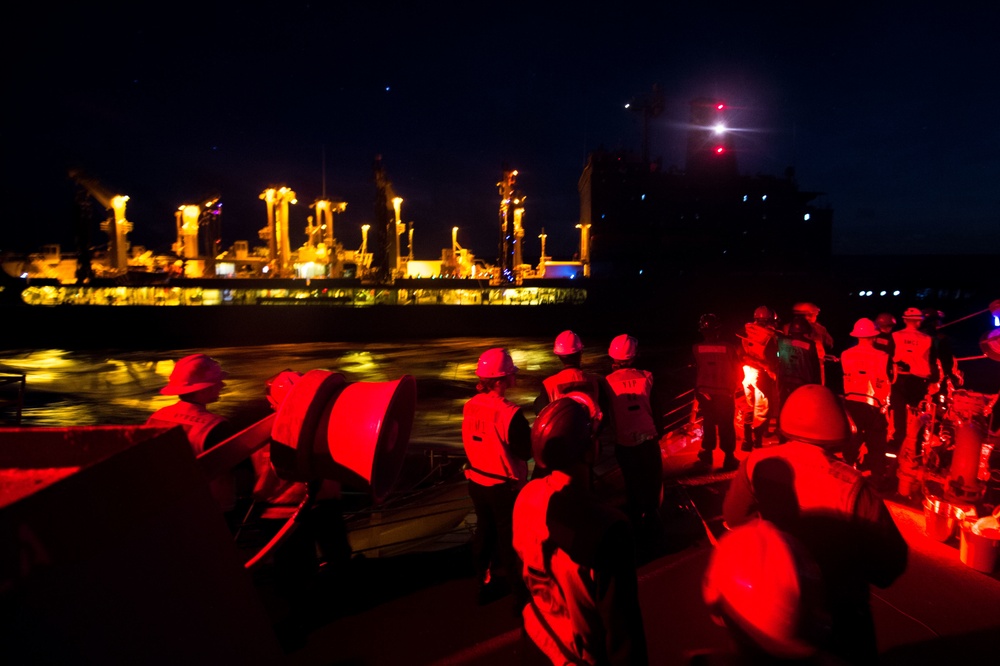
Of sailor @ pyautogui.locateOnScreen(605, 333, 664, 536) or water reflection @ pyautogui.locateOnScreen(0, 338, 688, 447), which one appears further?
water reflection @ pyautogui.locateOnScreen(0, 338, 688, 447)

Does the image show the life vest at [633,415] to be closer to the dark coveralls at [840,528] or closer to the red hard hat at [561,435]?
the dark coveralls at [840,528]

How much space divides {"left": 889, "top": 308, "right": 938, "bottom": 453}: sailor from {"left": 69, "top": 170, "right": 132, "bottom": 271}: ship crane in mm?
42986

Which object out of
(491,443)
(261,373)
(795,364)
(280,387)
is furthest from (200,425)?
(261,373)

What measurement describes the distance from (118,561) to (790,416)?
7.95ft

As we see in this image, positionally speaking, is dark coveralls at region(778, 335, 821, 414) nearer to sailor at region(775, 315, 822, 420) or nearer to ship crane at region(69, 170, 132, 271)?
sailor at region(775, 315, 822, 420)

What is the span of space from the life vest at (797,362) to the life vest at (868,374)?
350mm

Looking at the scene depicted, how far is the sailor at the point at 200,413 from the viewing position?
319 centimetres

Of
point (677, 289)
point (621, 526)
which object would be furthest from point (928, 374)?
point (677, 289)

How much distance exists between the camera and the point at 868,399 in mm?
6211

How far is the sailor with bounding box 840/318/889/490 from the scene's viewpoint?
19.9ft

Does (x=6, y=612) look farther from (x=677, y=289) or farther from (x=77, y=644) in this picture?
(x=677, y=289)

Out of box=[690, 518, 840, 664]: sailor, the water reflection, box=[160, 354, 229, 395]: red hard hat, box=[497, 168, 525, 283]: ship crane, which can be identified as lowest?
the water reflection

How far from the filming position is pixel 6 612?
1078 mm

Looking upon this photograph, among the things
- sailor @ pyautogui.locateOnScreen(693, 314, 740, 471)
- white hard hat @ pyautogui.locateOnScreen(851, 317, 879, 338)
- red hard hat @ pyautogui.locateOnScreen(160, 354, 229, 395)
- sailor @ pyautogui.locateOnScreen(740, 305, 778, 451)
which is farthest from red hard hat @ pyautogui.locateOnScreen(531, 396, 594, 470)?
white hard hat @ pyautogui.locateOnScreen(851, 317, 879, 338)
